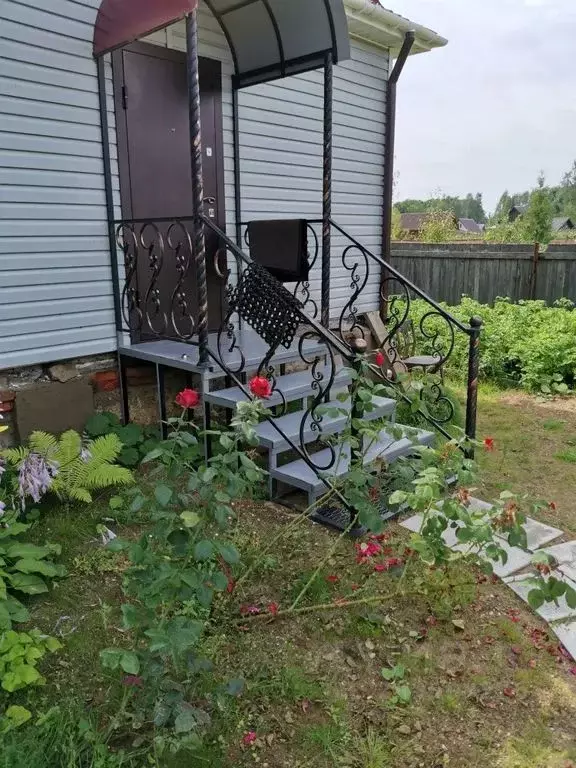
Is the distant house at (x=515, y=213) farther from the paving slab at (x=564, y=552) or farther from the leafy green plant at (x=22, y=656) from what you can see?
the leafy green plant at (x=22, y=656)

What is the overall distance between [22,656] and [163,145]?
3.33m

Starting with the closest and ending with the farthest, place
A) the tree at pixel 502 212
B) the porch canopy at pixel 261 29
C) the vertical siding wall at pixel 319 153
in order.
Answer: the porch canopy at pixel 261 29, the vertical siding wall at pixel 319 153, the tree at pixel 502 212

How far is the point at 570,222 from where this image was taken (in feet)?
143

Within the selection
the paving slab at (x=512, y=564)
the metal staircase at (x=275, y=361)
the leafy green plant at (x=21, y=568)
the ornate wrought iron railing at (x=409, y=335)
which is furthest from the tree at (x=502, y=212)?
the leafy green plant at (x=21, y=568)

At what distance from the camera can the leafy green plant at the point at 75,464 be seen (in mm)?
3201

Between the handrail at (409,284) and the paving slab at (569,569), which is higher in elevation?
the handrail at (409,284)

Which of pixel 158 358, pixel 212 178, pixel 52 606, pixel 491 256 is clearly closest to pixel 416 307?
pixel 491 256

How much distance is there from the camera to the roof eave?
16.3 feet

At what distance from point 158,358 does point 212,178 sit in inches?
61.2

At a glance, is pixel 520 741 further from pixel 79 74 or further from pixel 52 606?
pixel 79 74

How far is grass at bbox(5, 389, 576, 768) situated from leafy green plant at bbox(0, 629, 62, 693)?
0.22 ft

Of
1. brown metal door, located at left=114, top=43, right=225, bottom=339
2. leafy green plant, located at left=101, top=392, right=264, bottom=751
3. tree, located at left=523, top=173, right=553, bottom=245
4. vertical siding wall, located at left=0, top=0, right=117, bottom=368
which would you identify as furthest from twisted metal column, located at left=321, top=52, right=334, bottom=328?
tree, located at left=523, top=173, right=553, bottom=245

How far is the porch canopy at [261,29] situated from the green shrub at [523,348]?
382 cm

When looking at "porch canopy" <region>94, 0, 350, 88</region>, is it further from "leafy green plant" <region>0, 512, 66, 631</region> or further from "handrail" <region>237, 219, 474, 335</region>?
"leafy green plant" <region>0, 512, 66, 631</region>
